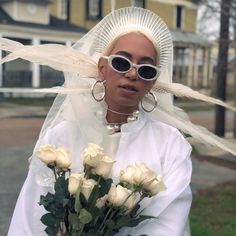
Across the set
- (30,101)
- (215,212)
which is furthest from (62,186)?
(30,101)

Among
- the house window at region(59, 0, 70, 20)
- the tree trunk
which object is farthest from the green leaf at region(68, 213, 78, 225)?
the house window at region(59, 0, 70, 20)

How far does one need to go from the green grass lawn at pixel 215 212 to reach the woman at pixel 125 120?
312cm

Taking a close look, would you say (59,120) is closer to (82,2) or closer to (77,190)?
(77,190)

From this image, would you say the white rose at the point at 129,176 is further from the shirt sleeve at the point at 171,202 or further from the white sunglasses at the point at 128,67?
the white sunglasses at the point at 128,67

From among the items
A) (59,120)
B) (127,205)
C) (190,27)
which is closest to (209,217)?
(59,120)

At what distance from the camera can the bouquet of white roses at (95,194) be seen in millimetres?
1714

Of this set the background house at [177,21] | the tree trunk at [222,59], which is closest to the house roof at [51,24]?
the background house at [177,21]

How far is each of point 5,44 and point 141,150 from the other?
0.74 metres

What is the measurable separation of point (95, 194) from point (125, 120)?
17.6 inches

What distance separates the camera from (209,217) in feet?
18.5

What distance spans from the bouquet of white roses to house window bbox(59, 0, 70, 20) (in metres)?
29.0

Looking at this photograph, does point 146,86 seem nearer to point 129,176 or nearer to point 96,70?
point 96,70

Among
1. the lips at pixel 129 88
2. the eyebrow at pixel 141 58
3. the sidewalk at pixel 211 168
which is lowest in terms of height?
the sidewalk at pixel 211 168

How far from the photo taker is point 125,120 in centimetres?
208
